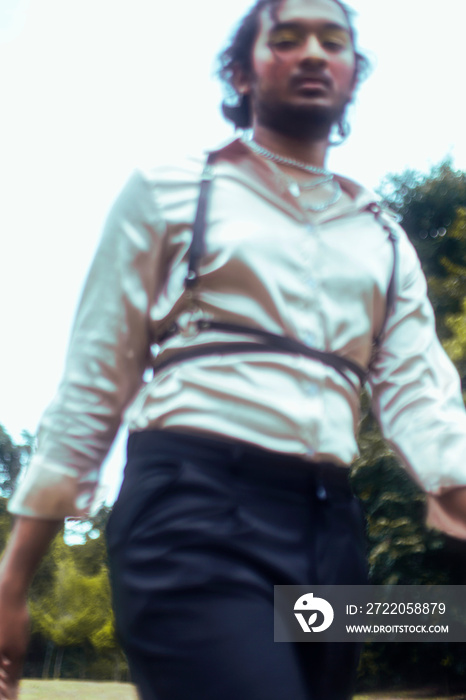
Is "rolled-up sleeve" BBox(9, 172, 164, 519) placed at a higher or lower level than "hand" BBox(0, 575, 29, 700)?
higher

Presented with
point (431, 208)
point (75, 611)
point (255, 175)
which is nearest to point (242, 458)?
point (255, 175)

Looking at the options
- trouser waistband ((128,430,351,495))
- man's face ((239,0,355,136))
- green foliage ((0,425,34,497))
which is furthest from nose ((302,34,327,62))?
green foliage ((0,425,34,497))

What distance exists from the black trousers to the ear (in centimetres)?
100

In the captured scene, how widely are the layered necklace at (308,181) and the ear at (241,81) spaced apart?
0.20 metres

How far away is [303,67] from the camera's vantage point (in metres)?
1.88

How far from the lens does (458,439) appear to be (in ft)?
5.84

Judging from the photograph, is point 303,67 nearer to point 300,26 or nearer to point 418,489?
point 300,26

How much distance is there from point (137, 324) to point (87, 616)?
39.2m

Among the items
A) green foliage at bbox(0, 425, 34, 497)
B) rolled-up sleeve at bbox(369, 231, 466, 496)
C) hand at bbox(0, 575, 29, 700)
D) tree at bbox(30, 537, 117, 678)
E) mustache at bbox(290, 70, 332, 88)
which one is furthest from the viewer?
green foliage at bbox(0, 425, 34, 497)

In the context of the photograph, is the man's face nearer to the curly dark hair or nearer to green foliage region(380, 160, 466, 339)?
the curly dark hair

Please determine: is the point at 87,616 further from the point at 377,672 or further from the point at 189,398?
the point at 189,398

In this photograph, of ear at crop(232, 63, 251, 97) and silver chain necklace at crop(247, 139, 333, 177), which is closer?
silver chain necklace at crop(247, 139, 333, 177)

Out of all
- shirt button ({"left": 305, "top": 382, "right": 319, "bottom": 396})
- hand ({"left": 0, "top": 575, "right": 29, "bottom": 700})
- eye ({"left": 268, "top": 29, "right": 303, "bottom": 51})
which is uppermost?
eye ({"left": 268, "top": 29, "right": 303, "bottom": 51})

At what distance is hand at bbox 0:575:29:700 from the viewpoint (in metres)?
1.53
